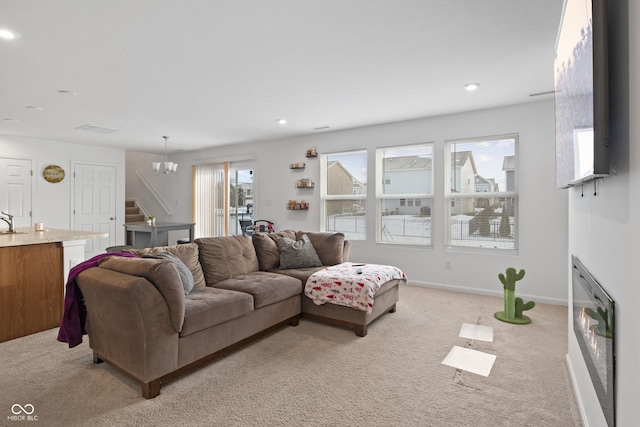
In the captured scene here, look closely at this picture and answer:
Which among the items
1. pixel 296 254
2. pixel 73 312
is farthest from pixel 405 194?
pixel 73 312

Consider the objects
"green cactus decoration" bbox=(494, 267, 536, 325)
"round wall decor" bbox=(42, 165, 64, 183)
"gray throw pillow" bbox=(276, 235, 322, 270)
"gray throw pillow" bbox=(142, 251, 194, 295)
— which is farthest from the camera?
"round wall decor" bbox=(42, 165, 64, 183)

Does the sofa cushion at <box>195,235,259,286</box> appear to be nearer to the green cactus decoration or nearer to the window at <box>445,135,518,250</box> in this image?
the green cactus decoration

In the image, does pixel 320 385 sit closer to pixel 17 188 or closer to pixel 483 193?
pixel 483 193

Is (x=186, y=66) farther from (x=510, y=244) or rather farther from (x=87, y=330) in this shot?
(x=510, y=244)

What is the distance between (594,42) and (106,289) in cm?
280

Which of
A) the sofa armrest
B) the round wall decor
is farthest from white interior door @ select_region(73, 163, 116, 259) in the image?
the sofa armrest

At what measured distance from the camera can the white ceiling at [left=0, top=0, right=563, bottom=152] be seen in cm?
226

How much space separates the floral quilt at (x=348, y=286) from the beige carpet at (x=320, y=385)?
32 centimetres

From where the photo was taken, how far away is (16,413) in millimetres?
1984

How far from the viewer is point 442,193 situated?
488 centimetres

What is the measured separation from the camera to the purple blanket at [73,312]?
254cm

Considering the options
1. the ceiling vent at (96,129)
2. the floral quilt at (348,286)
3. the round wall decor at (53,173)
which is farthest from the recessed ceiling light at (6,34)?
the round wall decor at (53,173)

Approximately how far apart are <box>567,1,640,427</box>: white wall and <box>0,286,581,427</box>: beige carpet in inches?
33.3

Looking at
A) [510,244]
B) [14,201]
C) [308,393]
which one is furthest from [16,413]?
→ [14,201]
